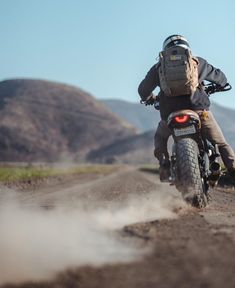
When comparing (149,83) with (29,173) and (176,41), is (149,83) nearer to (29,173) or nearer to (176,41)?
(176,41)

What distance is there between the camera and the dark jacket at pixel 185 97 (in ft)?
25.6

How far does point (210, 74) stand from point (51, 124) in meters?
154

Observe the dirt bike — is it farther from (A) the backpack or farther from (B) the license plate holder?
(A) the backpack

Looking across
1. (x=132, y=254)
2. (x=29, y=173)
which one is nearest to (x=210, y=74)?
(x=132, y=254)

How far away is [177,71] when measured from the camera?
754cm

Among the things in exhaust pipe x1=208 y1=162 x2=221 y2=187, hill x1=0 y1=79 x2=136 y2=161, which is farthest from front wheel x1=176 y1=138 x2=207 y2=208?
hill x1=0 y1=79 x2=136 y2=161

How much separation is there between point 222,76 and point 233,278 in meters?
5.78

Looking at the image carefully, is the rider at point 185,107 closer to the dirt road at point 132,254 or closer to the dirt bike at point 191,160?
the dirt bike at point 191,160

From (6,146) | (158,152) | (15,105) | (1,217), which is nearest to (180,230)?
(1,217)

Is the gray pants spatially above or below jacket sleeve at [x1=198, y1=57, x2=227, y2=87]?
below

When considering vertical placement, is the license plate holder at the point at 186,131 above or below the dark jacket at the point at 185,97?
below

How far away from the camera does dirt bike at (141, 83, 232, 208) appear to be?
712 cm

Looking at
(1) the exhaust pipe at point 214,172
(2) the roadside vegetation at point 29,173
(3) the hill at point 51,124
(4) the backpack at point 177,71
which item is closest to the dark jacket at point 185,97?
(4) the backpack at point 177,71

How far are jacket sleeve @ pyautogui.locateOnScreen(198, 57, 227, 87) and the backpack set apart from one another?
0.39 m
